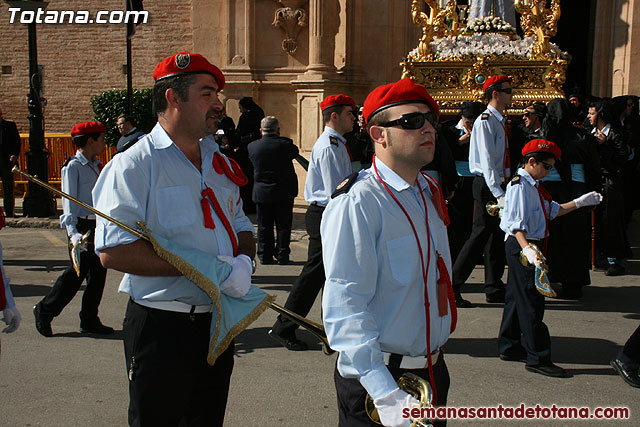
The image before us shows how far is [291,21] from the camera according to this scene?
15.1 meters

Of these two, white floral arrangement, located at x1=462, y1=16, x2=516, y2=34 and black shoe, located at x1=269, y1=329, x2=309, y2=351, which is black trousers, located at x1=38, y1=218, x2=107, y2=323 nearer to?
black shoe, located at x1=269, y1=329, x2=309, y2=351

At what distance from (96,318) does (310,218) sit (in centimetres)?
208

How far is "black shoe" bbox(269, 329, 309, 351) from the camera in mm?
6219

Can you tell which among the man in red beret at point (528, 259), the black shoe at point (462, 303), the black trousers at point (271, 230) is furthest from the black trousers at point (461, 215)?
the man in red beret at point (528, 259)

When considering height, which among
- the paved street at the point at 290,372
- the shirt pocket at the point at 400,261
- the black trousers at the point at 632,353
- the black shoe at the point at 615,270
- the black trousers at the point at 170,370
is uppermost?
the shirt pocket at the point at 400,261

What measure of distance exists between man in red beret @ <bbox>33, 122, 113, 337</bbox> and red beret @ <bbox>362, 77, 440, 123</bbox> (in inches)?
162

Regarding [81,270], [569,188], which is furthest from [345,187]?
[569,188]

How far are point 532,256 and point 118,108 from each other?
1410cm

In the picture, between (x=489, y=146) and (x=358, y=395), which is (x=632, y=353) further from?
(x=358, y=395)

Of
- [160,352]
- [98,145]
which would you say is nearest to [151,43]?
[98,145]

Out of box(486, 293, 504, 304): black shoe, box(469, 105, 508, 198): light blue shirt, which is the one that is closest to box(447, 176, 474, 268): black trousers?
box(469, 105, 508, 198): light blue shirt

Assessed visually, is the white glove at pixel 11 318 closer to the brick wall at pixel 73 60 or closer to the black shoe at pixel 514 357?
the black shoe at pixel 514 357

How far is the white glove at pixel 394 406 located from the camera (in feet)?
8.13

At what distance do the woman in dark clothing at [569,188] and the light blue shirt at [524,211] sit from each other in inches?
92.9
